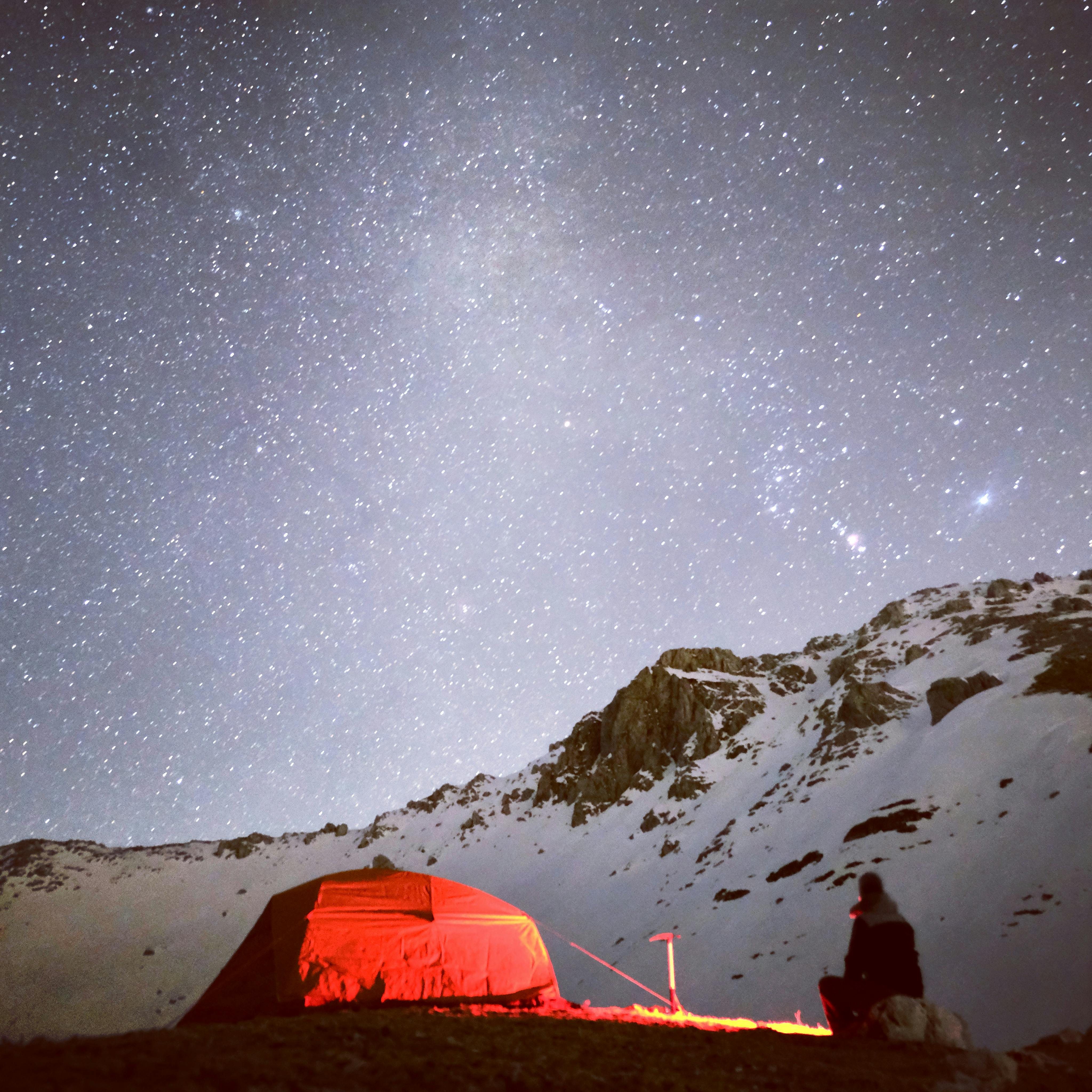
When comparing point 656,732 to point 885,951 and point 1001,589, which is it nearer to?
point 1001,589

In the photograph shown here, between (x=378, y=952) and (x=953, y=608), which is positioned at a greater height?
(x=953, y=608)

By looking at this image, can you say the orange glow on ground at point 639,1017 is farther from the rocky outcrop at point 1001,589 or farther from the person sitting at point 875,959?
the rocky outcrop at point 1001,589

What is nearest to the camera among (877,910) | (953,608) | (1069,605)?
(877,910)

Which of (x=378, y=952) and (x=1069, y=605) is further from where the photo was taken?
(x=1069, y=605)

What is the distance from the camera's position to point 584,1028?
902 centimetres

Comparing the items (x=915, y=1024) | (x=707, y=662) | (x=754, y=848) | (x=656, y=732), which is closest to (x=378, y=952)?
(x=915, y=1024)

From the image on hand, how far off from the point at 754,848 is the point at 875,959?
3977 centimetres

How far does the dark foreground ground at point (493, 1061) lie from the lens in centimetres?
398

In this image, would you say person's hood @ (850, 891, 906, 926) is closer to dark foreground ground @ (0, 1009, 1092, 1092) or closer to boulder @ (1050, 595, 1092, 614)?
dark foreground ground @ (0, 1009, 1092, 1092)

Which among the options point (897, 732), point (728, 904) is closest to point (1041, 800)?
point (728, 904)

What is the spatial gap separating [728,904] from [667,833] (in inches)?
803

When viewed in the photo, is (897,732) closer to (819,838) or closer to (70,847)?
(819,838)

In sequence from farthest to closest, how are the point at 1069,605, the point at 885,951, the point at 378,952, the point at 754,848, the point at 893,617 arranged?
the point at 893,617 → the point at 1069,605 → the point at 754,848 → the point at 378,952 → the point at 885,951

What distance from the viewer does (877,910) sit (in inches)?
347
